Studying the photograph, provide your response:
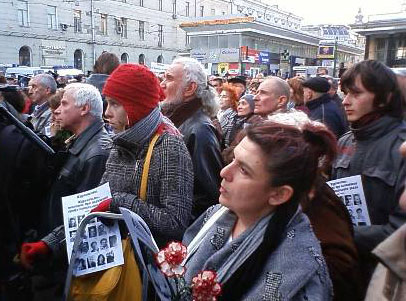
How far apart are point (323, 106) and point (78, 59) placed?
44.0m

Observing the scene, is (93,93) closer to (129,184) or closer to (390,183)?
(129,184)

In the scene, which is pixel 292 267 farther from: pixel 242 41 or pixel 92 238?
pixel 242 41

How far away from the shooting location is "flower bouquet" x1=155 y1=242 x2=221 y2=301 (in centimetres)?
147

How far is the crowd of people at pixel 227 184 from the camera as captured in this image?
1.58 metres

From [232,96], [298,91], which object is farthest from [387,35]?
[232,96]

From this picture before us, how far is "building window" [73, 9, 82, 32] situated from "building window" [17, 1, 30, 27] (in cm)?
569

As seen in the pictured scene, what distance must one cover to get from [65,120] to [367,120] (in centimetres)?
219

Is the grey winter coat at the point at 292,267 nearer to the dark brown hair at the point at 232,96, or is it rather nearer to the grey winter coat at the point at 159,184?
the grey winter coat at the point at 159,184

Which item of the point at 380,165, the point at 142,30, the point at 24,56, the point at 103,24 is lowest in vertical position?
the point at 380,165

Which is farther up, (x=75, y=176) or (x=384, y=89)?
(x=384, y=89)

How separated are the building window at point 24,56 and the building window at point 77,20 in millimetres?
6398

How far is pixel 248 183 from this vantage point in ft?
5.39

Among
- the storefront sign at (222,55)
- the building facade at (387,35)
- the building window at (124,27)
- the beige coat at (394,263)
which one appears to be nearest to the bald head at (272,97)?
the beige coat at (394,263)

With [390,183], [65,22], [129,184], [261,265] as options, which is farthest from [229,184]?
[65,22]
